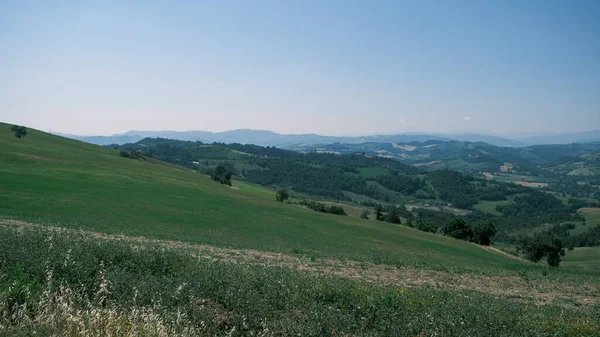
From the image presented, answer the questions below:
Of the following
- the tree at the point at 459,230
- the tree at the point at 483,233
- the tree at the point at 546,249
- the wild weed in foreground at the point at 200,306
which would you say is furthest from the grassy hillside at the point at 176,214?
the tree at the point at 459,230

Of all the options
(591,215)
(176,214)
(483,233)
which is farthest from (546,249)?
(591,215)

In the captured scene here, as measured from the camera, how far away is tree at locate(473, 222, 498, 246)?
65588 millimetres

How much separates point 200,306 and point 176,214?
34.8 meters

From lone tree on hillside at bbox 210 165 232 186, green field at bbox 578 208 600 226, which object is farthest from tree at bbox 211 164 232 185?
green field at bbox 578 208 600 226

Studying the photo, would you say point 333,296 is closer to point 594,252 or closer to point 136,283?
point 136,283

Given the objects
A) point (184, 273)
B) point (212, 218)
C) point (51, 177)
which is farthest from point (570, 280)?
point (51, 177)

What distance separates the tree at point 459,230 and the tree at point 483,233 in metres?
1.32

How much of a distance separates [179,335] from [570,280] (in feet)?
71.4

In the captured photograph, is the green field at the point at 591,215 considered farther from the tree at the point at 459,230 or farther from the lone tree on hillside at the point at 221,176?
the lone tree on hillside at the point at 221,176

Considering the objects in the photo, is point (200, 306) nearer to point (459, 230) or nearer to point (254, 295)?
point (254, 295)

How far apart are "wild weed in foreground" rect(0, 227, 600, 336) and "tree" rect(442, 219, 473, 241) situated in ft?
210

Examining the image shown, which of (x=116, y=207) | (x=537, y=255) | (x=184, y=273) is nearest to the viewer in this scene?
(x=184, y=273)

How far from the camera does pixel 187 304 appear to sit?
Answer: 805cm

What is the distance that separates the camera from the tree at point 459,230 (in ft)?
230
